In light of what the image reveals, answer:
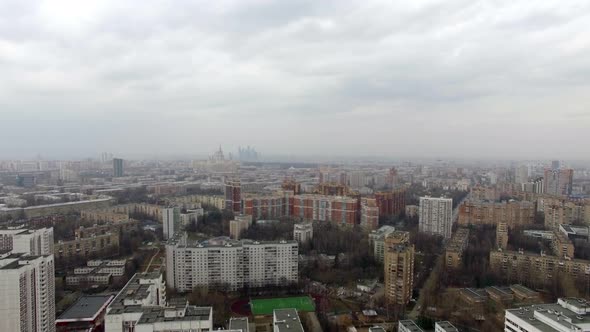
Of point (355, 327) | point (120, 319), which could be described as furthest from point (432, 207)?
point (120, 319)

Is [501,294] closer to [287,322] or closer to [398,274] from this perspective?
[398,274]

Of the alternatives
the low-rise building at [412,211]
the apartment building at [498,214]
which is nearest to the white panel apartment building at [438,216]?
the apartment building at [498,214]

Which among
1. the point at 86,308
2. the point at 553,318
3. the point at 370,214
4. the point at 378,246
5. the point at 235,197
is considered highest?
the point at 235,197

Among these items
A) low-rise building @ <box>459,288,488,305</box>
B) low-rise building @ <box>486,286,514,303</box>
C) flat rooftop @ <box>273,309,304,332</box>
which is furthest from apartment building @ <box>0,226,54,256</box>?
low-rise building @ <box>486,286,514,303</box>

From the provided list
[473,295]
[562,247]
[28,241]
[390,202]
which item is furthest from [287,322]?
[390,202]

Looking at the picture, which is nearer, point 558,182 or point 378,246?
point 378,246

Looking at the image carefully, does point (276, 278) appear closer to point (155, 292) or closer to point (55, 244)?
point (155, 292)

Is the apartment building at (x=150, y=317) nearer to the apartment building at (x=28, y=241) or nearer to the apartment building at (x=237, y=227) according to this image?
the apartment building at (x=28, y=241)
